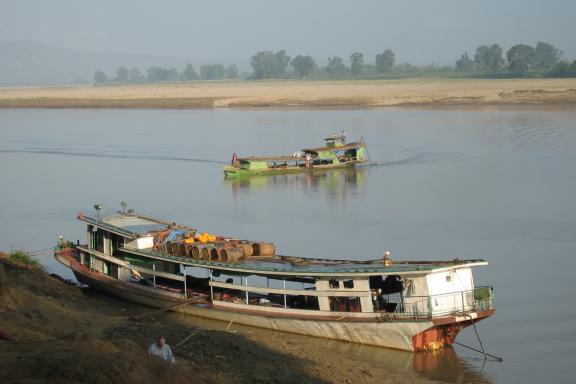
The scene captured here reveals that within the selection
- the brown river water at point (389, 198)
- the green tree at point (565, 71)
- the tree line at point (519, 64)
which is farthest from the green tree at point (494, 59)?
the brown river water at point (389, 198)

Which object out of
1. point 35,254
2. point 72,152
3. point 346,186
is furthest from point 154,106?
point 35,254

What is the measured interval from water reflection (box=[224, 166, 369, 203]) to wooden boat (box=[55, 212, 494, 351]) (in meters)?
17.5

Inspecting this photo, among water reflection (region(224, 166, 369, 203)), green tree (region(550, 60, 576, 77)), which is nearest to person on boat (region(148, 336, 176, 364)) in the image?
water reflection (region(224, 166, 369, 203))

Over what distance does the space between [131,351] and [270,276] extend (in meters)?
8.76

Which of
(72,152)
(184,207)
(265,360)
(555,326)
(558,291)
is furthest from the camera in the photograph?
(72,152)

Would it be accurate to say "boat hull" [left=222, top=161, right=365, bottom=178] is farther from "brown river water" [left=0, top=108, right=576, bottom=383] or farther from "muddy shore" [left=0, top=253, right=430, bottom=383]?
"muddy shore" [left=0, top=253, right=430, bottom=383]

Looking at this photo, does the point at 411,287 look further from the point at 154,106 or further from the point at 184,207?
the point at 154,106

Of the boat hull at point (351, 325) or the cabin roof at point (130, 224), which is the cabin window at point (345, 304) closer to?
the boat hull at point (351, 325)

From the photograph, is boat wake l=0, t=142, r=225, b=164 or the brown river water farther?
boat wake l=0, t=142, r=225, b=164

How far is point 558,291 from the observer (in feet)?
78.0

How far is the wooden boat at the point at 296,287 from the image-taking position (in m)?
19.7

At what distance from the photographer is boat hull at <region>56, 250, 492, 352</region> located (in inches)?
770

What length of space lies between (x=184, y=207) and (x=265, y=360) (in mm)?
21827

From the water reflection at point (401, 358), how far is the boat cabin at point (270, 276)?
2.32 feet
